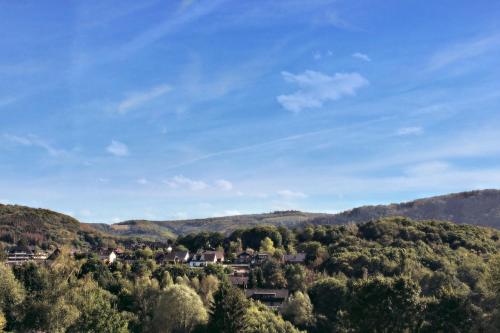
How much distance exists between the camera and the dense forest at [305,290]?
5138cm

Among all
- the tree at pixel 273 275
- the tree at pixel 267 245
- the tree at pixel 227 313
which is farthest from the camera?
the tree at pixel 267 245

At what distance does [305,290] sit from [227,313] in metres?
33.2

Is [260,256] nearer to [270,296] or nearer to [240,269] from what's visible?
[240,269]

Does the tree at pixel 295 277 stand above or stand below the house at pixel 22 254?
below

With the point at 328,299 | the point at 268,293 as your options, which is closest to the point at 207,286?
the point at 268,293

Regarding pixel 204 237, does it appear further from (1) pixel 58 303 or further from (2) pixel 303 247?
(1) pixel 58 303

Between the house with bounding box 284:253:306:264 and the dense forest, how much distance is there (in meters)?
2.34

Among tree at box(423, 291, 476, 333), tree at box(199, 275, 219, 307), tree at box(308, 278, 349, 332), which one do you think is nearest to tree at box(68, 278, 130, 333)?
tree at box(199, 275, 219, 307)

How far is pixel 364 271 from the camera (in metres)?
98.2

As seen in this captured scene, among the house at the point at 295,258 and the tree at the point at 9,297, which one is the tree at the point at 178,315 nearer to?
the tree at the point at 9,297

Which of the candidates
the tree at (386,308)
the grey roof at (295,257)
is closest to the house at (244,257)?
the grey roof at (295,257)

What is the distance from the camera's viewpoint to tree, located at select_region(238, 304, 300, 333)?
189 feet

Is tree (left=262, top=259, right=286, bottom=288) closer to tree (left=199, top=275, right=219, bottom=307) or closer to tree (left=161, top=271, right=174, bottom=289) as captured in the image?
tree (left=199, top=275, right=219, bottom=307)

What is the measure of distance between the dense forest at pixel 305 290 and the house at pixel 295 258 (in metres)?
2.34
